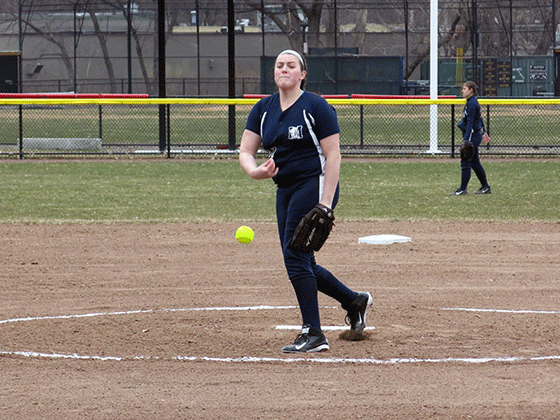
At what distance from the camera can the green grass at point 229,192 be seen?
11.7 m

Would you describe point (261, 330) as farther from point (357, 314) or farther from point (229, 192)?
point (229, 192)

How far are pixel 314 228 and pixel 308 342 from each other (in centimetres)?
75

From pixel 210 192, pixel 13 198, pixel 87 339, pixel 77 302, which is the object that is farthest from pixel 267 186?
pixel 87 339

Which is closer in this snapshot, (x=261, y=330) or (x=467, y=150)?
(x=261, y=330)

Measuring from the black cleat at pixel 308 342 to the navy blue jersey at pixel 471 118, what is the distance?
28.3 feet

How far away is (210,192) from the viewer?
1412cm

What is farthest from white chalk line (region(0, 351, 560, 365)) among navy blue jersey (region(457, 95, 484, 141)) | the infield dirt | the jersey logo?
navy blue jersey (region(457, 95, 484, 141))

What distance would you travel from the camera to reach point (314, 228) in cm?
515

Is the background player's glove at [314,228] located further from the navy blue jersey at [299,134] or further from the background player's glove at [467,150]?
the background player's glove at [467,150]

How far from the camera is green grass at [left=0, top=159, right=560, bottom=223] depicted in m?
11.7

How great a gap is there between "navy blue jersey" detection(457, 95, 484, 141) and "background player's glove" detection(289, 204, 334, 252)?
28.5 ft

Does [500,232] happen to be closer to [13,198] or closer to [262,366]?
[262,366]

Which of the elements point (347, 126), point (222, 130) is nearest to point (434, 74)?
point (347, 126)

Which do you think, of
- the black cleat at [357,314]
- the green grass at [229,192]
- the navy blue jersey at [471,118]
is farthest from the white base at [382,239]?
the navy blue jersey at [471,118]
